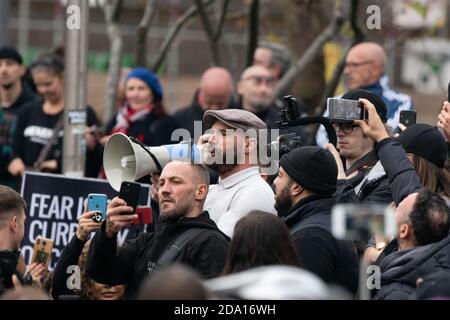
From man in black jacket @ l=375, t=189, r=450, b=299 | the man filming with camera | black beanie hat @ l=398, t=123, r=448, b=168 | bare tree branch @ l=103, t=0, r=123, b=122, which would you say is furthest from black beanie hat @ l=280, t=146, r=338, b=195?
bare tree branch @ l=103, t=0, r=123, b=122

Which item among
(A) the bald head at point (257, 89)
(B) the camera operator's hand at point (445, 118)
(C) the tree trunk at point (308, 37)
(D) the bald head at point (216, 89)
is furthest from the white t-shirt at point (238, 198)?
(C) the tree trunk at point (308, 37)

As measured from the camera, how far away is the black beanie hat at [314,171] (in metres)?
7.57

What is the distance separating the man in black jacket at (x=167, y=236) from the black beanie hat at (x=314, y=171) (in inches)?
20.1

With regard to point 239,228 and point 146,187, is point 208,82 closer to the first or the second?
point 146,187

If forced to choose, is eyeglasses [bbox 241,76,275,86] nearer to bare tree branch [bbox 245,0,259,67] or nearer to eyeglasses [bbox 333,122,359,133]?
bare tree branch [bbox 245,0,259,67]

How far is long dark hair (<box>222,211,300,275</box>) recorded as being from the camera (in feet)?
21.6

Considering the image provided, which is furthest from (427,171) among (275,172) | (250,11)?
(250,11)

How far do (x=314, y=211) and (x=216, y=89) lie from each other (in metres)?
4.27

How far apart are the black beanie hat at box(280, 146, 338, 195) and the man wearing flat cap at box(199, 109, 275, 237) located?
1.20 ft

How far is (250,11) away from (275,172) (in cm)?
511

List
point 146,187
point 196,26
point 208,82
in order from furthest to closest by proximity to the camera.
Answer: point 196,26 → point 208,82 → point 146,187

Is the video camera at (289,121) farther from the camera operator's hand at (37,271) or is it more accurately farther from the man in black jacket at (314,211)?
Result: the camera operator's hand at (37,271)

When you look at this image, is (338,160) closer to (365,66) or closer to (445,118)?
(445,118)

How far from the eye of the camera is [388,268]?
7188 millimetres
